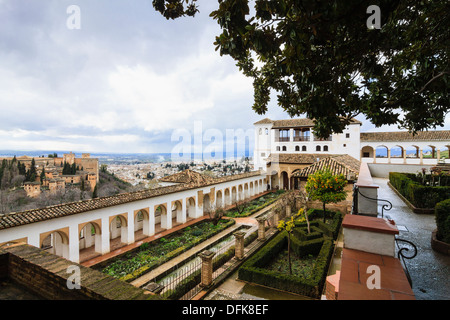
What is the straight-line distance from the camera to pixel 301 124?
92.7ft

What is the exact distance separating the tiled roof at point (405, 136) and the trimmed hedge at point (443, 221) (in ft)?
84.3

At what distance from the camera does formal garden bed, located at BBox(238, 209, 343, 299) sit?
625 cm

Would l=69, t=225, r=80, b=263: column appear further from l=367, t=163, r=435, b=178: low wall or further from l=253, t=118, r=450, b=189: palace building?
l=367, t=163, r=435, b=178: low wall

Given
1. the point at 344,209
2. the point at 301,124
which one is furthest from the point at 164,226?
the point at 301,124

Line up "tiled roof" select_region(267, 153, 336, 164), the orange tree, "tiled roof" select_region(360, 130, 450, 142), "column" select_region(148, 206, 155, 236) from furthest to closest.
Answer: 1. "tiled roof" select_region(267, 153, 336, 164)
2. "tiled roof" select_region(360, 130, 450, 142)
3. "column" select_region(148, 206, 155, 236)
4. the orange tree

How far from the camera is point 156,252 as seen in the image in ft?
34.9

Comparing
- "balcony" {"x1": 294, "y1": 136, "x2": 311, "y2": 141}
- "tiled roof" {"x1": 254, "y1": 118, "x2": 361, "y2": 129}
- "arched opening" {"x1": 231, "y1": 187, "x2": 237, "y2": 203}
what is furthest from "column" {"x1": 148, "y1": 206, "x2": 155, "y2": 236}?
"balcony" {"x1": 294, "y1": 136, "x2": 311, "y2": 141}

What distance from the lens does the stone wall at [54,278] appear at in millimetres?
2309

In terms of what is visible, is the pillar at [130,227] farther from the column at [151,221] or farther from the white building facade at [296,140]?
the white building facade at [296,140]

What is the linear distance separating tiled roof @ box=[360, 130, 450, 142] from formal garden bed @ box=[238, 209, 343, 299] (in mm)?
21526

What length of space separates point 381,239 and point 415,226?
4.81 metres

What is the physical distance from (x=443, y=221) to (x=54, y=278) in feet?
22.3

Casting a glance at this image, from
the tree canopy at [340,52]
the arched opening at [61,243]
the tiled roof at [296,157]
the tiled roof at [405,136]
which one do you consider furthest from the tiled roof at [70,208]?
the tiled roof at [405,136]

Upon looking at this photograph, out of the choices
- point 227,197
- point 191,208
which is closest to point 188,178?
point 191,208
